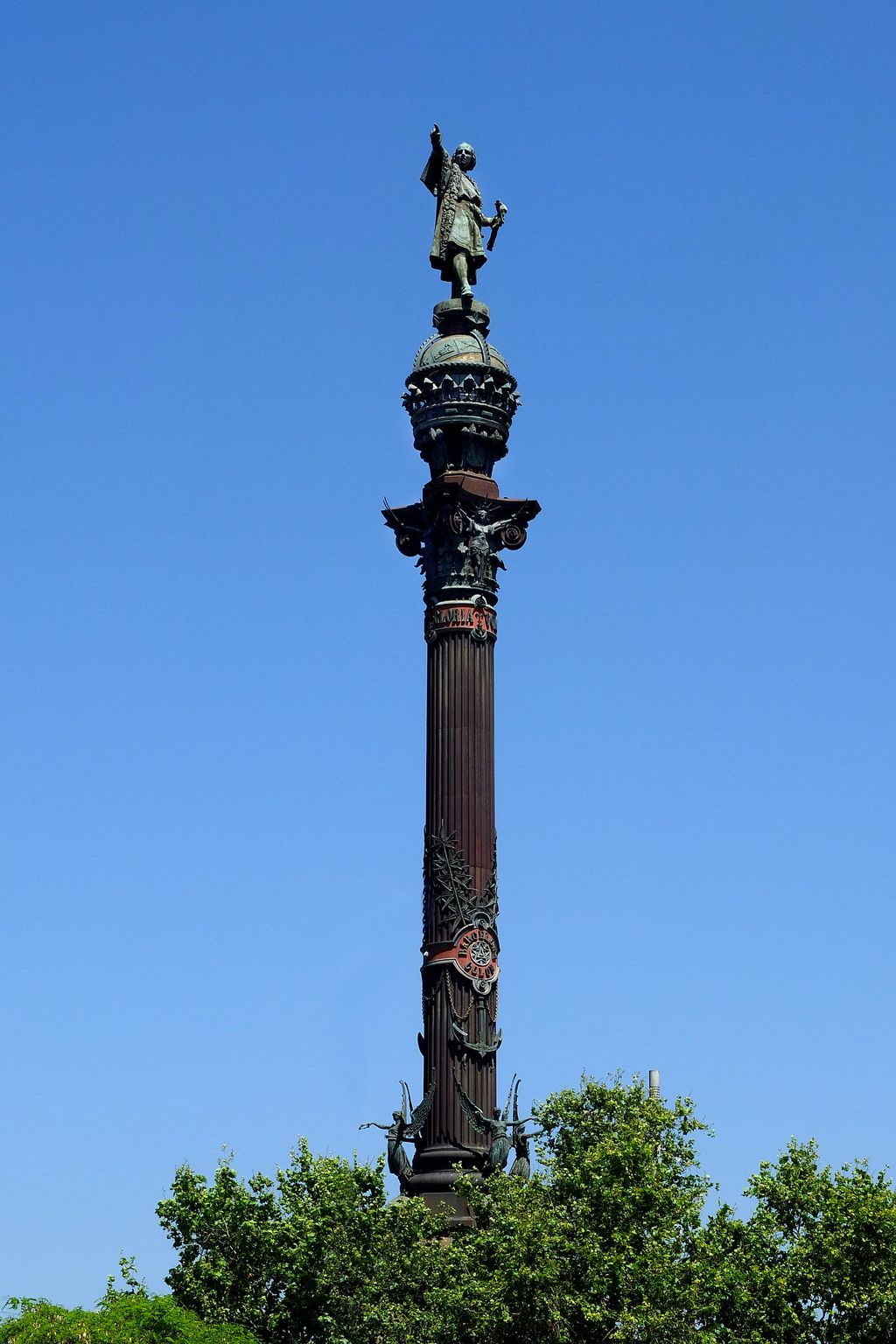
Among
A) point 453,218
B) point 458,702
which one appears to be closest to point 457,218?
point 453,218

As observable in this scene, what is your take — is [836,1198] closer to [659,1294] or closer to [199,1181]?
[659,1294]

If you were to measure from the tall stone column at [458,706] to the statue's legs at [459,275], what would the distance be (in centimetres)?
107

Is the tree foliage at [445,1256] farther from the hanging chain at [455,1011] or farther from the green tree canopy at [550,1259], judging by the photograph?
the hanging chain at [455,1011]

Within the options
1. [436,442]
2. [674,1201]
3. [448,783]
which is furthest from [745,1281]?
[436,442]

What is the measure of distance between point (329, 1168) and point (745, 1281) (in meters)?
12.4

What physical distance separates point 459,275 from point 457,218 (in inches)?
88.1

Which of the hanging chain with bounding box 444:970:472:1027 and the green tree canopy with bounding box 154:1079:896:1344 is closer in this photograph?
the green tree canopy with bounding box 154:1079:896:1344

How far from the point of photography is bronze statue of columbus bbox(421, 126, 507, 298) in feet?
289

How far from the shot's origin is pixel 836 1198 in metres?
71.4

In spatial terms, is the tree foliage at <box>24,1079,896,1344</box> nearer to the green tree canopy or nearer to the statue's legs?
the green tree canopy

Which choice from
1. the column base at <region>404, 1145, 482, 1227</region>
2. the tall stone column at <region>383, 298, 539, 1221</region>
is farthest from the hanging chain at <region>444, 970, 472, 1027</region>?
the column base at <region>404, 1145, 482, 1227</region>

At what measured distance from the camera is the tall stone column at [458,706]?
3059 inches

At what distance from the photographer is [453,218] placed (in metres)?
88.6

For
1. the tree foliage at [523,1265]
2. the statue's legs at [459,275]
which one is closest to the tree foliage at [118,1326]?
the tree foliage at [523,1265]
